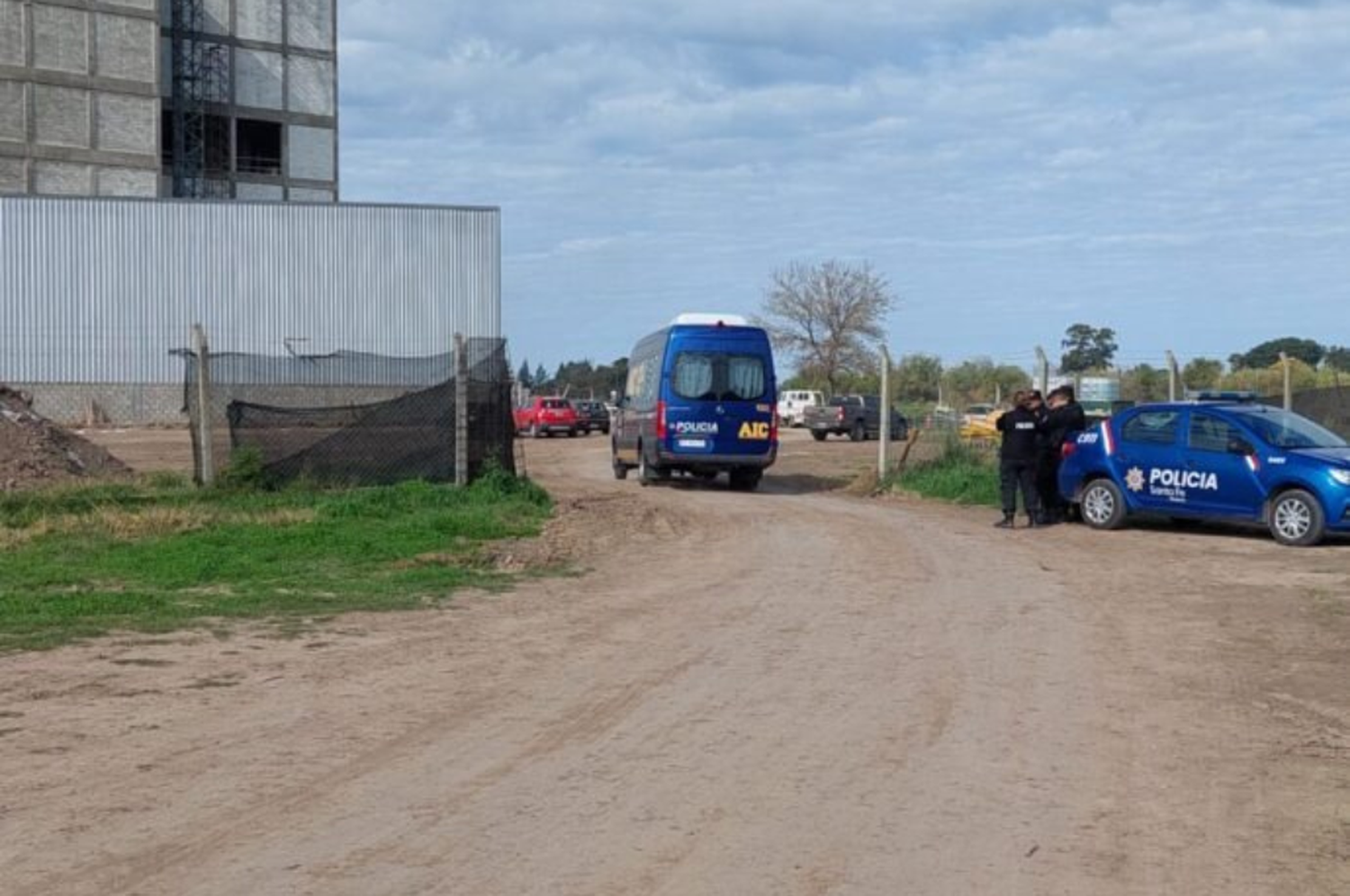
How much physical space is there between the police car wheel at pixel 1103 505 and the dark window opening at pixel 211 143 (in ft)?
188

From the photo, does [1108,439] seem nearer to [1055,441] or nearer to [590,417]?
[1055,441]

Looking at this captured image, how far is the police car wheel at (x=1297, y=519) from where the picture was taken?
16.3 meters

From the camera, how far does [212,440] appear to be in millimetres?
18578

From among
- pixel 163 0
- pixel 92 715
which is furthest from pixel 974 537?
pixel 163 0

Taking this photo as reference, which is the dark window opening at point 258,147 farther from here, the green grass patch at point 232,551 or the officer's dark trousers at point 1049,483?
the officer's dark trousers at point 1049,483

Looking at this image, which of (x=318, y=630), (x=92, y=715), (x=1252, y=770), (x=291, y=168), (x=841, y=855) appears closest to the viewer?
(x=841, y=855)

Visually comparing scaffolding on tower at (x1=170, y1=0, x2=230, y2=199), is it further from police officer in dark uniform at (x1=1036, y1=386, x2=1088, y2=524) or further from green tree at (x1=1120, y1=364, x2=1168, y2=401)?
police officer in dark uniform at (x1=1036, y1=386, x2=1088, y2=524)

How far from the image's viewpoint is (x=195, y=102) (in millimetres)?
68062

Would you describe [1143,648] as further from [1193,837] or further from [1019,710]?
[1193,837]

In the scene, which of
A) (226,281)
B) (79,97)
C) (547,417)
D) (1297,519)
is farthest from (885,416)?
(79,97)

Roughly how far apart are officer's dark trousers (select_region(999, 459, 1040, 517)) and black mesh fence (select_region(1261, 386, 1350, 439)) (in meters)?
5.68

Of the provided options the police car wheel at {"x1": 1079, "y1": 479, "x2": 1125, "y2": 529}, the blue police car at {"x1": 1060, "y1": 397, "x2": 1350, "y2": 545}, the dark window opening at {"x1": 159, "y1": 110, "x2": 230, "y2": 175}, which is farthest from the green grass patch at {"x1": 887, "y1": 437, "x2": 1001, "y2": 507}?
the dark window opening at {"x1": 159, "y1": 110, "x2": 230, "y2": 175}

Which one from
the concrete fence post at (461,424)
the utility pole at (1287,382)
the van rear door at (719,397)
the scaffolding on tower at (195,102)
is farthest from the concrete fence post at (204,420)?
the scaffolding on tower at (195,102)

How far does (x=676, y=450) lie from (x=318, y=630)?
13928 mm
